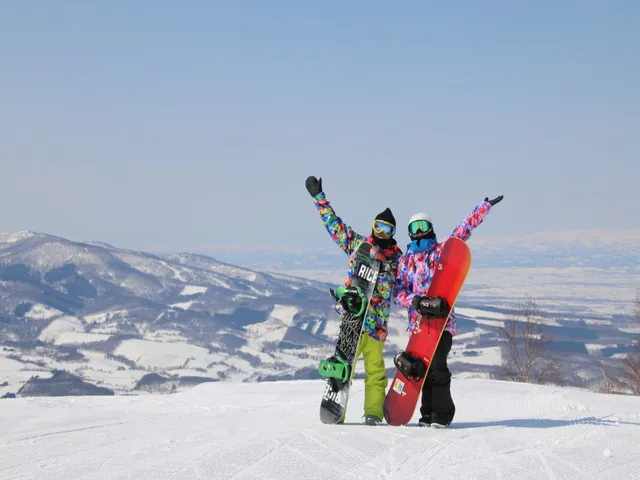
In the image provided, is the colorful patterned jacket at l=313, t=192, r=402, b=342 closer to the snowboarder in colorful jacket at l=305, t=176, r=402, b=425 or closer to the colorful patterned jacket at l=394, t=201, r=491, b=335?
the snowboarder in colorful jacket at l=305, t=176, r=402, b=425

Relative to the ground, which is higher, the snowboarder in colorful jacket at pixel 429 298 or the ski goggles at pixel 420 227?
the ski goggles at pixel 420 227

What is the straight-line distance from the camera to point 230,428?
7598 millimetres

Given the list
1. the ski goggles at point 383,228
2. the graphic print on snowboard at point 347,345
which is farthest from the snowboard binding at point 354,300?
the ski goggles at point 383,228

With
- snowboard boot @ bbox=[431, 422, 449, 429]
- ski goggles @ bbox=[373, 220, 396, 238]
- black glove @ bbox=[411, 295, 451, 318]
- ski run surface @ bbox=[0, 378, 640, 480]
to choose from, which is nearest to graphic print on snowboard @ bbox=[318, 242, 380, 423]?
ski goggles @ bbox=[373, 220, 396, 238]

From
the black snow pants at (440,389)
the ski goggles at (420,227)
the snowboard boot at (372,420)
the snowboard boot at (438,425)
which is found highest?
the ski goggles at (420,227)

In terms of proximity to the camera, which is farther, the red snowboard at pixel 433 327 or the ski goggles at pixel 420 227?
the ski goggles at pixel 420 227

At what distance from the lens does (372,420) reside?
326 inches

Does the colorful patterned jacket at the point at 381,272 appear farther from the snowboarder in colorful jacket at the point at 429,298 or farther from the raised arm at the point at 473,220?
the raised arm at the point at 473,220

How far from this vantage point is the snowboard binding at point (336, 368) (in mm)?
8359

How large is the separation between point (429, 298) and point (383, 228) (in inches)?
45.0

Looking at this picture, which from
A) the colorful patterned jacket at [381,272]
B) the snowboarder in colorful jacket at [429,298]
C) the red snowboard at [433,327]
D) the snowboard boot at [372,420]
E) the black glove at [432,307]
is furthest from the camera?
the colorful patterned jacket at [381,272]

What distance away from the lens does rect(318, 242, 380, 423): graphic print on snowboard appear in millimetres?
8344

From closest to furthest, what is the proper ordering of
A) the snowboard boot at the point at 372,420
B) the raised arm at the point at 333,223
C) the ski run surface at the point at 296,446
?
the ski run surface at the point at 296,446
the snowboard boot at the point at 372,420
the raised arm at the point at 333,223

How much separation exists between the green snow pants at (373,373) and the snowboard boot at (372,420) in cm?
6
